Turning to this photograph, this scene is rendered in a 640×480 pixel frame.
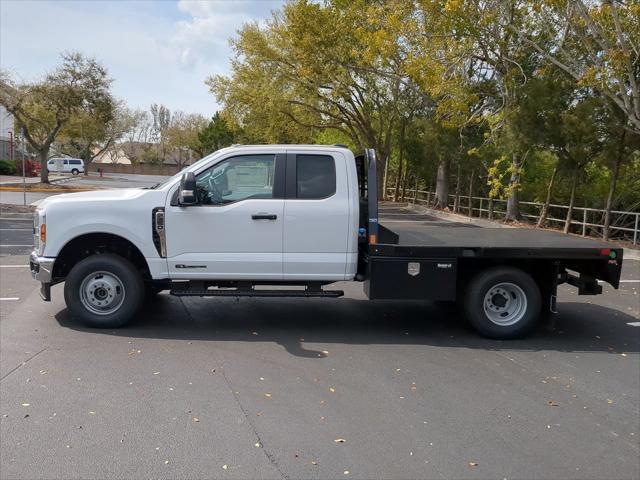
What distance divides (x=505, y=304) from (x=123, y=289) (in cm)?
443

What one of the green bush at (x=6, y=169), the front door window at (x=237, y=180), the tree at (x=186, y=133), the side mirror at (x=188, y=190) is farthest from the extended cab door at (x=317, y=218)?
the tree at (x=186, y=133)

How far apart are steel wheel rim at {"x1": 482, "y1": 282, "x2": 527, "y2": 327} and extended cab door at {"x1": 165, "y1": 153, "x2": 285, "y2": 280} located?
2.47 meters

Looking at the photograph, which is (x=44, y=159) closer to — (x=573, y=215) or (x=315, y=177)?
(x=573, y=215)

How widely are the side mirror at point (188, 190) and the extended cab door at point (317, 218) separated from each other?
3.34 feet

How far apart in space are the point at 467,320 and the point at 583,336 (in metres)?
1.47

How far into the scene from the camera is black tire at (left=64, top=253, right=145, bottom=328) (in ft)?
21.8

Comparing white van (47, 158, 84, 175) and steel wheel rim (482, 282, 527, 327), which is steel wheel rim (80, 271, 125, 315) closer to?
steel wheel rim (482, 282, 527, 327)

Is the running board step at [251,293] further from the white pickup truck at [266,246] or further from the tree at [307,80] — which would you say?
the tree at [307,80]

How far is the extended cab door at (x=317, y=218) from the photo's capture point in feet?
21.6

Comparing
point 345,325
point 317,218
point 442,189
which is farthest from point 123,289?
point 442,189

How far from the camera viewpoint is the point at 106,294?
6742 mm

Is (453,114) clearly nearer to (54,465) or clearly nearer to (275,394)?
(275,394)

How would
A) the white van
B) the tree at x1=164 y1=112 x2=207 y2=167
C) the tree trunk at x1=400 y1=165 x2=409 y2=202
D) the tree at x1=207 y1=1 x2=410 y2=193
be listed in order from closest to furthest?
the tree at x1=207 y1=1 x2=410 y2=193 → the tree trunk at x1=400 y1=165 x2=409 y2=202 → the white van → the tree at x1=164 y1=112 x2=207 y2=167

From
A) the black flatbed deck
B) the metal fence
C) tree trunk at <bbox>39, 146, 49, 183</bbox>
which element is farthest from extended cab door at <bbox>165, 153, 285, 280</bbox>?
tree trunk at <bbox>39, 146, 49, 183</bbox>
